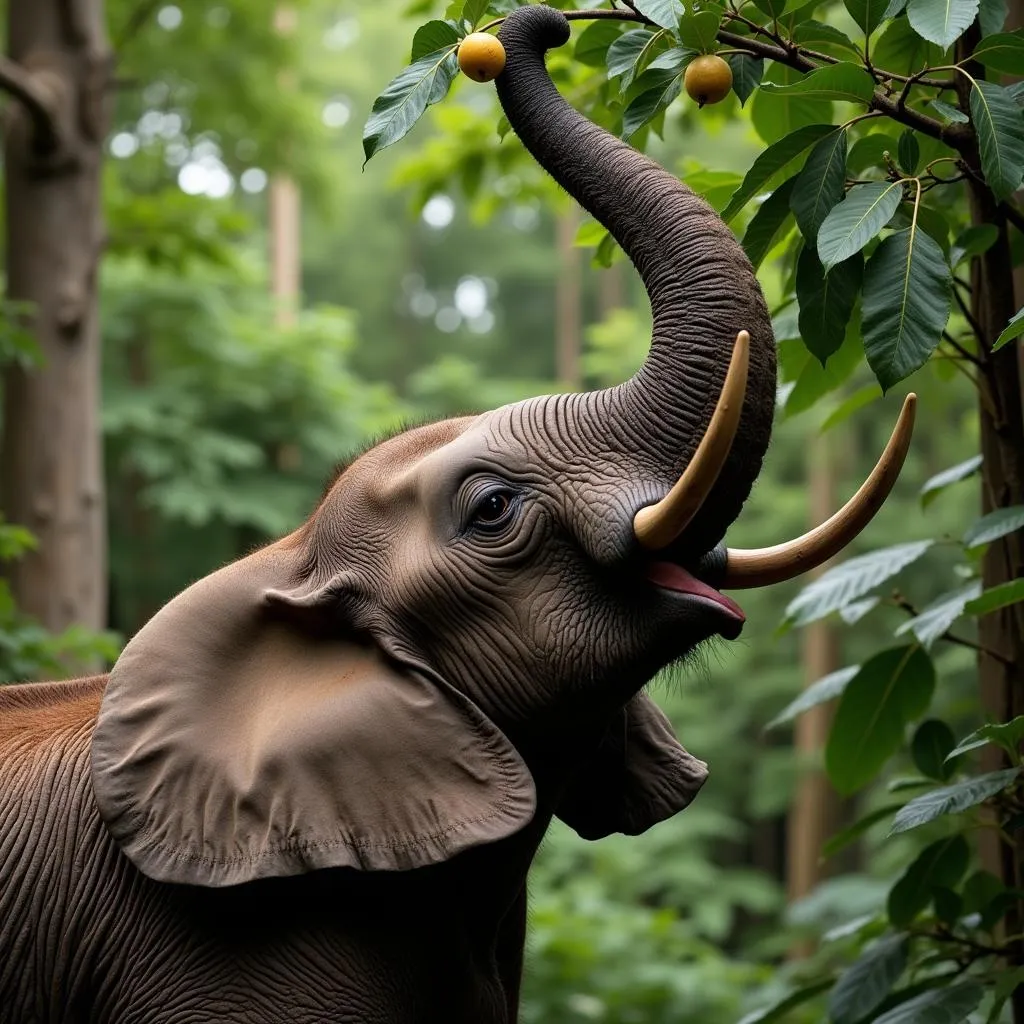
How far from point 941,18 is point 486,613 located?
3.19ft

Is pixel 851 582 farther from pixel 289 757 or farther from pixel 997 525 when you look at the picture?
pixel 289 757

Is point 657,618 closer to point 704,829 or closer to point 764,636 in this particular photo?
point 704,829

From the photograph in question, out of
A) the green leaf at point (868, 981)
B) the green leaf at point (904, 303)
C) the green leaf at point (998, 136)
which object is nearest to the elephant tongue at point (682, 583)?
the green leaf at point (904, 303)

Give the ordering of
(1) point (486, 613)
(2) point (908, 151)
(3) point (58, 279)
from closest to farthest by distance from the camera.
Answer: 1. (1) point (486, 613)
2. (2) point (908, 151)
3. (3) point (58, 279)

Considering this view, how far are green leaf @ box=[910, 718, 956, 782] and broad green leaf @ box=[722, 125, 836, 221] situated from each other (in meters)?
1.16

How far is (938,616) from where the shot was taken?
276 centimetres

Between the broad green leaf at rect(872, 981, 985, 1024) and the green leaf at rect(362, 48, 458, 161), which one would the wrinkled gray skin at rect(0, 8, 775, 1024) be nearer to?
the green leaf at rect(362, 48, 458, 161)

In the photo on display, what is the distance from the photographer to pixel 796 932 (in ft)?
48.5

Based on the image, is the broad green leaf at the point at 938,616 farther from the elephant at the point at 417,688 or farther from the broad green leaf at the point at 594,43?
the broad green leaf at the point at 594,43

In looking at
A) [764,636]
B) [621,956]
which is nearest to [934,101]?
[621,956]

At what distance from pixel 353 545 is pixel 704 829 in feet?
51.7

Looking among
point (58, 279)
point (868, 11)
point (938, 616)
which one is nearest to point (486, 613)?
point (868, 11)

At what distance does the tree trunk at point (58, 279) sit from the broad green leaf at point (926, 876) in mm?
5072

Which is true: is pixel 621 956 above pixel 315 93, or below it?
below
